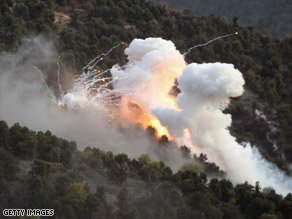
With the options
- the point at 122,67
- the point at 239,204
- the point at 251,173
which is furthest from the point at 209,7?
the point at 239,204

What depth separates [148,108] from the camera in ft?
226

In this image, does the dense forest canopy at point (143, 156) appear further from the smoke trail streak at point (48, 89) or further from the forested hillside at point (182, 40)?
the smoke trail streak at point (48, 89)

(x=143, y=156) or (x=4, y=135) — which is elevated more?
(x=4, y=135)

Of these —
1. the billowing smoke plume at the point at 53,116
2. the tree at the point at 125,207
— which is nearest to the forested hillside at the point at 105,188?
the tree at the point at 125,207

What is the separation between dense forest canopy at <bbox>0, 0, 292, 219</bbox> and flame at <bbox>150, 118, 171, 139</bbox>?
623 cm

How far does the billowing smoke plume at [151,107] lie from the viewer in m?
61.6

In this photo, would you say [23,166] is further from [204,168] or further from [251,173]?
[251,173]

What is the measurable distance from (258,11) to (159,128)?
4640 inches

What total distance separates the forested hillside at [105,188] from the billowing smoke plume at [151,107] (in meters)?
9.00

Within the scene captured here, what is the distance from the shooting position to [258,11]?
17725 cm

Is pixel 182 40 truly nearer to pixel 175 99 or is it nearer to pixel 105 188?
pixel 175 99

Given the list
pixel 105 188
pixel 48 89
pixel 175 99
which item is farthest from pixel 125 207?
pixel 48 89

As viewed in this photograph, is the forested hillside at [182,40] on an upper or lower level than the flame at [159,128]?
upper

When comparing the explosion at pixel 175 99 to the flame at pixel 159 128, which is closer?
the explosion at pixel 175 99
